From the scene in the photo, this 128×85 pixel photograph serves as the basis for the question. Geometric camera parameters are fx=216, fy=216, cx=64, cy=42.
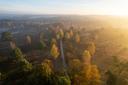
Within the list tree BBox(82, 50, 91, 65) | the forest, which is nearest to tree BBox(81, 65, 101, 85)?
the forest

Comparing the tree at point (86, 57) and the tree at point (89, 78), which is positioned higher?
the tree at point (89, 78)

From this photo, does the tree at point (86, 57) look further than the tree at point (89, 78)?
Yes

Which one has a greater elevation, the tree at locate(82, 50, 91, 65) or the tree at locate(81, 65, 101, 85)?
the tree at locate(81, 65, 101, 85)

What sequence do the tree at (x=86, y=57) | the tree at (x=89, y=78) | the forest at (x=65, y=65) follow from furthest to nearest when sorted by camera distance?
the tree at (x=86, y=57) → the tree at (x=89, y=78) → the forest at (x=65, y=65)

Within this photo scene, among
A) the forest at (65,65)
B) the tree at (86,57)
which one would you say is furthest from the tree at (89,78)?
the tree at (86,57)

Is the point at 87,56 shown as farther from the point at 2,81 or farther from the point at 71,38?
the point at 71,38

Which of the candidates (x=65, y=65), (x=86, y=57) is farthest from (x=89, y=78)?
(x=86, y=57)

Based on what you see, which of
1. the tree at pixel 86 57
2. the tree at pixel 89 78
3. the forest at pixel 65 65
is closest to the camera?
the forest at pixel 65 65

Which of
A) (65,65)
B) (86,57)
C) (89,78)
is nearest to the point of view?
(89,78)

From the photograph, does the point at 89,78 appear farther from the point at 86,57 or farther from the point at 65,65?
the point at 86,57

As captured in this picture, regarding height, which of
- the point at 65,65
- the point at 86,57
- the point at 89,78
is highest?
the point at 89,78

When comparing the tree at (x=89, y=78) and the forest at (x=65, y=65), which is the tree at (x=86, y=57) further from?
the tree at (x=89, y=78)

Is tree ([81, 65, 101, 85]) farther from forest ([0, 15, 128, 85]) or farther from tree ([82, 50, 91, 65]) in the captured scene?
tree ([82, 50, 91, 65])
